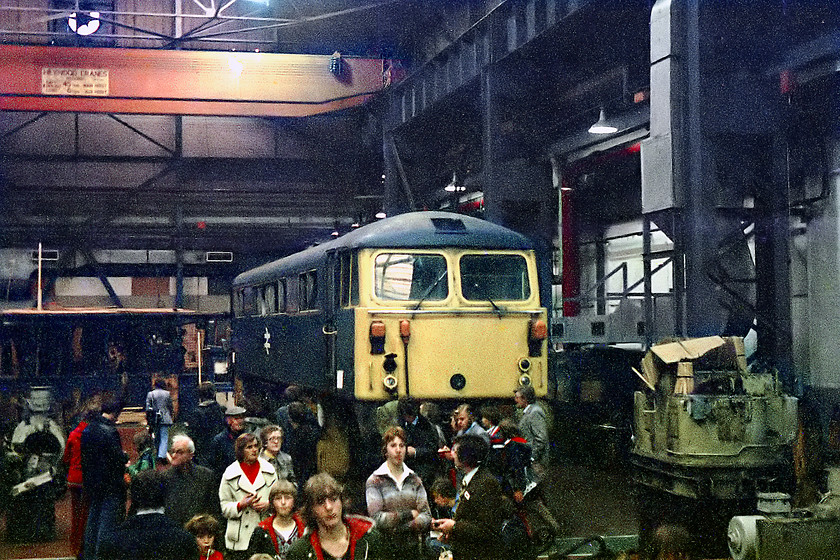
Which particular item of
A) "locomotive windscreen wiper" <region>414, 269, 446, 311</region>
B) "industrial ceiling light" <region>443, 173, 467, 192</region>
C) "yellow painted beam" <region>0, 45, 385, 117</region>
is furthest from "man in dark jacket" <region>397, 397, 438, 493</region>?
"yellow painted beam" <region>0, 45, 385, 117</region>

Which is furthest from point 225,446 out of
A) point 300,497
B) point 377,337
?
point 377,337

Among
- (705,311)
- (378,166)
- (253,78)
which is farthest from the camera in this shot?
(378,166)


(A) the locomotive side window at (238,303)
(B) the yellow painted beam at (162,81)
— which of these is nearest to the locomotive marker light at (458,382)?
(A) the locomotive side window at (238,303)

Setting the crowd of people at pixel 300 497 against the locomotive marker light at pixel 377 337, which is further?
the locomotive marker light at pixel 377 337

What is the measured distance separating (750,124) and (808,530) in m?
6.94

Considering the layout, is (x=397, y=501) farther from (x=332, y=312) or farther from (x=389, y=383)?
(x=332, y=312)

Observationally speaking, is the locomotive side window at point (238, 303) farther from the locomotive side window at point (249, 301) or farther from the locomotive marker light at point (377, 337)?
the locomotive marker light at point (377, 337)

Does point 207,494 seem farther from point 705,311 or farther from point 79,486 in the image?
point 705,311

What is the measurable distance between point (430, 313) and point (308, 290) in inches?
123

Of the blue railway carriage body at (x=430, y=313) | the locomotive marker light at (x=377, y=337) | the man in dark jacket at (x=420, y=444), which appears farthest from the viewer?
the blue railway carriage body at (x=430, y=313)

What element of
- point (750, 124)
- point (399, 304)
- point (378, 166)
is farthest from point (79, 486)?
point (378, 166)

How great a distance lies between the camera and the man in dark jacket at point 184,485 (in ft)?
24.2

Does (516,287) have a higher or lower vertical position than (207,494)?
higher

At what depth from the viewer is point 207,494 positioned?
7.62 m
